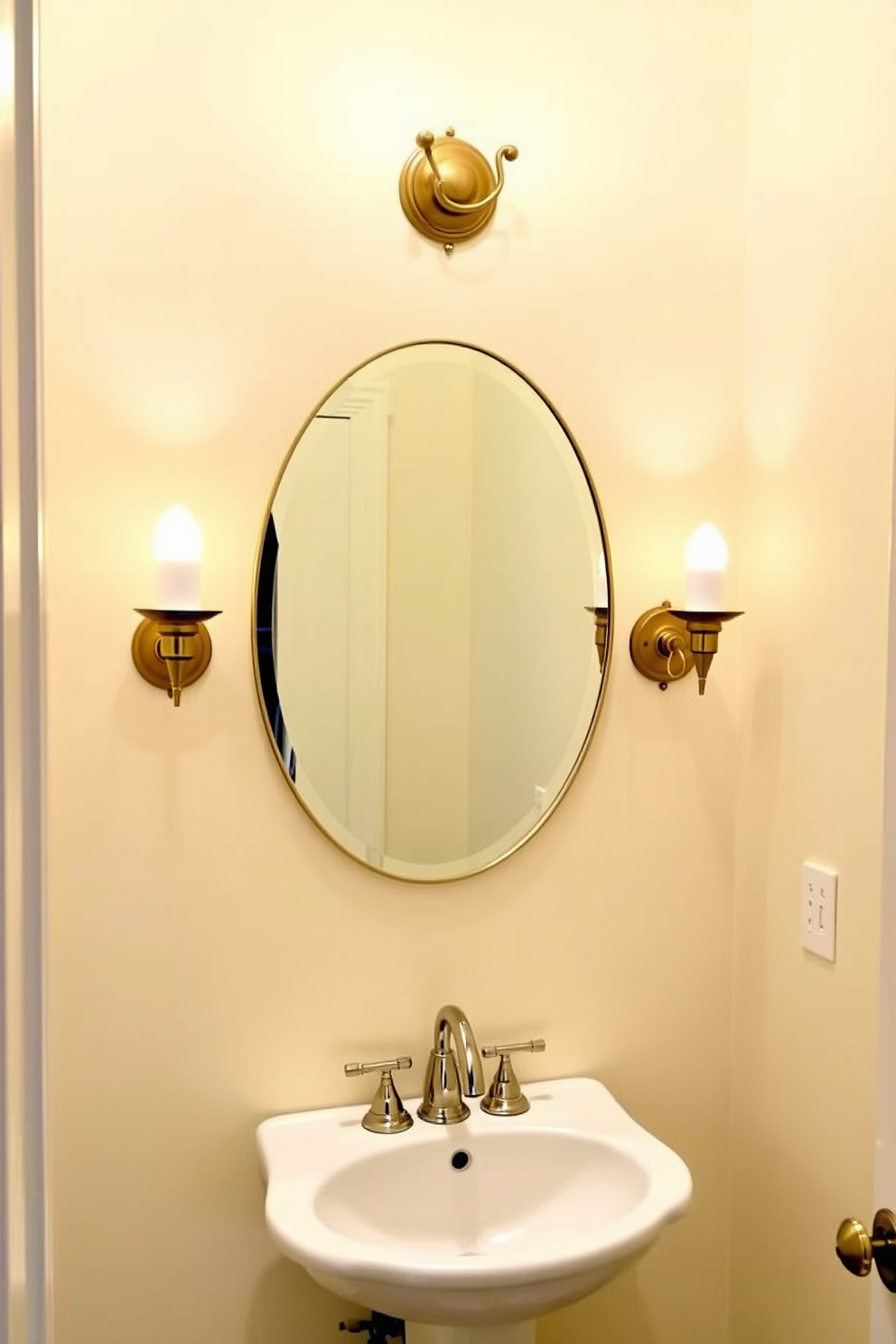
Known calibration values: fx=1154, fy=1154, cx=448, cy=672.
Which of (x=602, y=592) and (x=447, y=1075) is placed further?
(x=602, y=592)

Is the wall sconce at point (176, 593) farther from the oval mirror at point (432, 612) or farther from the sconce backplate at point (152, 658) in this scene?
the oval mirror at point (432, 612)

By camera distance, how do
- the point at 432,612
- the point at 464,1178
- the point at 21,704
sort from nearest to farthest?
the point at 21,704 → the point at 464,1178 → the point at 432,612

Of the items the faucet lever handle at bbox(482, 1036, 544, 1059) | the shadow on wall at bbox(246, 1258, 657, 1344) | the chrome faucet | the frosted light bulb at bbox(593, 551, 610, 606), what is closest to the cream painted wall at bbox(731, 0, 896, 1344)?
the frosted light bulb at bbox(593, 551, 610, 606)

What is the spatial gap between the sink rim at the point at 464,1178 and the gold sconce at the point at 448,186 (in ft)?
3.91

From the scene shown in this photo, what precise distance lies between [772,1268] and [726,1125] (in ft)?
0.66

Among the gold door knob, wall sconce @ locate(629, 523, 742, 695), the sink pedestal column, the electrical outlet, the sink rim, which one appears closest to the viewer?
→ the gold door knob

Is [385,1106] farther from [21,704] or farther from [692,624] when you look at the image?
[21,704]

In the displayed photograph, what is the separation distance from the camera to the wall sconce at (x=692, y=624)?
160 cm

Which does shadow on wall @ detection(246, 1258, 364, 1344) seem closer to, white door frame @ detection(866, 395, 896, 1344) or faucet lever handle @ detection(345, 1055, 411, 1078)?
faucet lever handle @ detection(345, 1055, 411, 1078)

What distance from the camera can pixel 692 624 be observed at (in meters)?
1.61

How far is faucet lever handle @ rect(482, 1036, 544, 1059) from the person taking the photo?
1.61 metres

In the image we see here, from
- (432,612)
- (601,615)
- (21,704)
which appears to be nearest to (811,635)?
(601,615)

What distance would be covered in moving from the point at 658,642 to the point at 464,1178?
30.4 inches

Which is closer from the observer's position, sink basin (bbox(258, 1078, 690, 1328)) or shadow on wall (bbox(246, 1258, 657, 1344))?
sink basin (bbox(258, 1078, 690, 1328))
